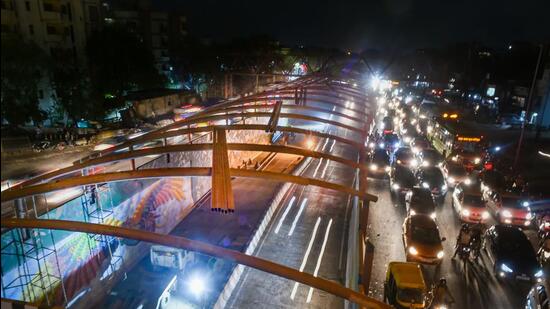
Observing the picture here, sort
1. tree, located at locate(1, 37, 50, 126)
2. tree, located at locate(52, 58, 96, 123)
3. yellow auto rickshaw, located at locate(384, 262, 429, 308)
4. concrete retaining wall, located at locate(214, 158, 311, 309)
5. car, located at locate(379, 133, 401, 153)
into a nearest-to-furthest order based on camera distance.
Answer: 1. yellow auto rickshaw, located at locate(384, 262, 429, 308)
2. concrete retaining wall, located at locate(214, 158, 311, 309)
3. tree, located at locate(1, 37, 50, 126)
4. tree, located at locate(52, 58, 96, 123)
5. car, located at locate(379, 133, 401, 153)

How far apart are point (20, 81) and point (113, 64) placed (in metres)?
11.5

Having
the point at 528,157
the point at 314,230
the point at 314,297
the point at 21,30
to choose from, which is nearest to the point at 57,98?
the point at 21,30

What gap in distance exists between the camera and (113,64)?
33.3m

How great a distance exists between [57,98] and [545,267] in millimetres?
32154

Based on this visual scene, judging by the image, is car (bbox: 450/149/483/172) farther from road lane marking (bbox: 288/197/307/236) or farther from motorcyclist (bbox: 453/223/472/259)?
road lane marking (bbox: 288/197/307/236)

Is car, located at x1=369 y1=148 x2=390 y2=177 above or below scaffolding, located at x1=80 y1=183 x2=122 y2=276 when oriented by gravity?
below

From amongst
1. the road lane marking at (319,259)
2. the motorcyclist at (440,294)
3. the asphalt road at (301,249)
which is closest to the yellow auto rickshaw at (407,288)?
the motorcyclist at (440,294)

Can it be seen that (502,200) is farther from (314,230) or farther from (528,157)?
(528,157)

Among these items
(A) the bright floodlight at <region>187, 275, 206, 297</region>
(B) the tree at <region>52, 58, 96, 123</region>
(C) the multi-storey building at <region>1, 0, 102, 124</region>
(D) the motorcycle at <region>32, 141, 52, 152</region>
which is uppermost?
(C) the multi-storey building at <region>1, 0, 102, 124</region>

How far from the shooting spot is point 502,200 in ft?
52.5

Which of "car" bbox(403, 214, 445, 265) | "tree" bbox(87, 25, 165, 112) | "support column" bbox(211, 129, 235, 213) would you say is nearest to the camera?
"support column" bbox(211, 129, 235, 213)

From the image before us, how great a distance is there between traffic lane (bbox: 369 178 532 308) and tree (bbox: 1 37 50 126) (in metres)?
22.5

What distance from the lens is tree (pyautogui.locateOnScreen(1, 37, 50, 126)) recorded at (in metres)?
21.6

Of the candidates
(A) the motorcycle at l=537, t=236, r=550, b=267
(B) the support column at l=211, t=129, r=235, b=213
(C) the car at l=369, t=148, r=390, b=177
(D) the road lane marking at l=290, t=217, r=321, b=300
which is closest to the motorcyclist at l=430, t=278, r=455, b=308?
(D) the road lane marking at l=290, t=217, r=321, b=300
